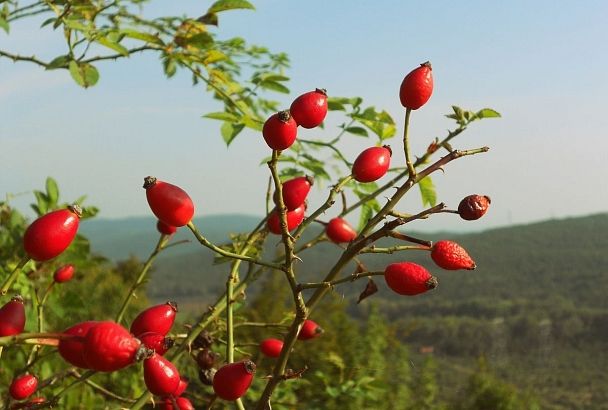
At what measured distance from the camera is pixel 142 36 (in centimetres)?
193

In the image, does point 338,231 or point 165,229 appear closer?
point 338,231

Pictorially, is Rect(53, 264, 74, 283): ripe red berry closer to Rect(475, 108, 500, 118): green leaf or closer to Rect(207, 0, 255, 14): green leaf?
Rect(207, 0, 255, 14): green leaf

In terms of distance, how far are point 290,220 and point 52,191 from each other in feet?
4.49

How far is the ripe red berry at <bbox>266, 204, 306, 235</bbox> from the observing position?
1.18m

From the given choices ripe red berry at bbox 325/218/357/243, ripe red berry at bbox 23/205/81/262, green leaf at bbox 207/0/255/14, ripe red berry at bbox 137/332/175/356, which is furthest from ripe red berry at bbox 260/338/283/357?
green leaf at bbox 207/0/255/14

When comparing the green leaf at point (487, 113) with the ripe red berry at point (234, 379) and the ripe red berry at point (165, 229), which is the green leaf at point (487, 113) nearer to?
the ripe red berry at point (234, 379)

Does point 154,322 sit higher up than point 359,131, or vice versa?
point 359,131

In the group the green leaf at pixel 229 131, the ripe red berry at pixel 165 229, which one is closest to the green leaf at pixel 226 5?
the green leaf at pixel 229 131

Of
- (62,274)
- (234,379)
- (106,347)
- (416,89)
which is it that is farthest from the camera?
(62,274)

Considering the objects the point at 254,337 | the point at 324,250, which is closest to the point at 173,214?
the point at 254,337

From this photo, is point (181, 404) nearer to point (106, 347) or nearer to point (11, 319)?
point (11, 319)

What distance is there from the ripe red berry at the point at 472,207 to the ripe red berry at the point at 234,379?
1.13 feet

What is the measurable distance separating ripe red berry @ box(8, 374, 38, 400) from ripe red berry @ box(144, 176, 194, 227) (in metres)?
0.48

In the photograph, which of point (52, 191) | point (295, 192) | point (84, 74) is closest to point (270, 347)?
point (295, 192)
